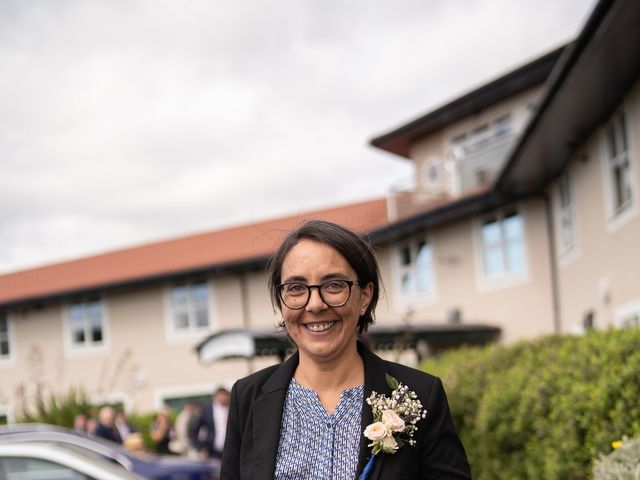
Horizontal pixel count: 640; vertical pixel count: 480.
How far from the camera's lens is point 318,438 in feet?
8.72

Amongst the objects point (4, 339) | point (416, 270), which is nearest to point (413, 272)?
point (416, 270)

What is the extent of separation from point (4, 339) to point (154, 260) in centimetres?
599

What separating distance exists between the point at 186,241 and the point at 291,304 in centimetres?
3228

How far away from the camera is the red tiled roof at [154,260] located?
93.7ft

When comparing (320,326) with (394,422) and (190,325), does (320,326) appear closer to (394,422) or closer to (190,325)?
(394,422)

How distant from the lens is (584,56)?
1120 cm

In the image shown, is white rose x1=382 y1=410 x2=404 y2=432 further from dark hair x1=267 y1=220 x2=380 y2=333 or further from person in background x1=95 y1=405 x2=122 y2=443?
person in background x1=95 y1=405 x2=122 y2=443

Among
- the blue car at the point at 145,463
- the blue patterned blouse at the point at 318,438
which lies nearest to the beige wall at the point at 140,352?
the blue car at the point at 145,463

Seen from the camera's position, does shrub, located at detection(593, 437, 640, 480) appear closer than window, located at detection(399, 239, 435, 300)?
Yes

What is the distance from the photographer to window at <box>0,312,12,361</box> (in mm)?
31469

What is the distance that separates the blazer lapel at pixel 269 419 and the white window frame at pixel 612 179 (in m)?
11.3

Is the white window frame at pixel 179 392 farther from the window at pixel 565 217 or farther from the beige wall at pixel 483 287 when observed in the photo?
the window at pixel 565 217

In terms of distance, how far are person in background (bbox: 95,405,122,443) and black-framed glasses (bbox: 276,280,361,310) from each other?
12472mm

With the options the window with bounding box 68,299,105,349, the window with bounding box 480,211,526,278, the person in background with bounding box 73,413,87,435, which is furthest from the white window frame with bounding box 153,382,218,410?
the person in background with bounding box 73,413,87,435
